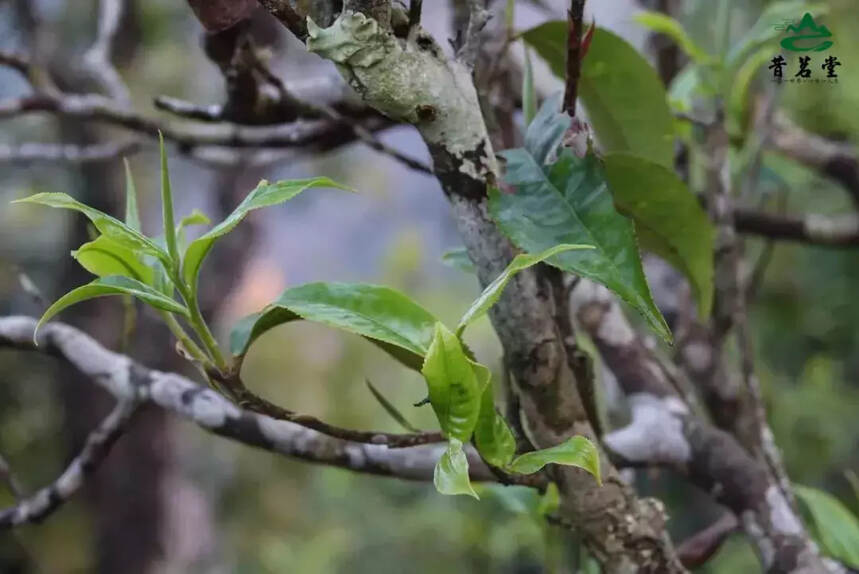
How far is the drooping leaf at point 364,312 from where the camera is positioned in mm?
296

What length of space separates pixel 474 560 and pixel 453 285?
2.79 ft

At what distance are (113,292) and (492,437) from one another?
15 cm

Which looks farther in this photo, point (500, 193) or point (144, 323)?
point (144, 323)

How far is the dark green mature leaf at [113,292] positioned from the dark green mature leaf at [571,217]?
0.13m

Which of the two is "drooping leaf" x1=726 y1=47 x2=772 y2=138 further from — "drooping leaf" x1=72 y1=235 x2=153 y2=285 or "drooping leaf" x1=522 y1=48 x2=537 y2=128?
"drooping leaf" x1=72 y1=235 x2=153 y2=285

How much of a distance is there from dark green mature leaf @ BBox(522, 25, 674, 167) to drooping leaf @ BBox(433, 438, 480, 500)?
249mm

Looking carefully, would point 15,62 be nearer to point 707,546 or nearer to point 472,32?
point 472,32

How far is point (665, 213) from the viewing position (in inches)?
15.3

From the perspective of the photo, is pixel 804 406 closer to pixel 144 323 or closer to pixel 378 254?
pixel 144 323

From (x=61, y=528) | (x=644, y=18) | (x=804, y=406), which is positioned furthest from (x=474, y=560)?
(x=61, y=528)

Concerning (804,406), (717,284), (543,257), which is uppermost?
(543,257)

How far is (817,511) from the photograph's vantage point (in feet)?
1.70

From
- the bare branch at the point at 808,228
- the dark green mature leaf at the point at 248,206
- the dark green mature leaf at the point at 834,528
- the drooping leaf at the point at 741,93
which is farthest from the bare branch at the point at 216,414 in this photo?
the bare branch at the point at 808,228

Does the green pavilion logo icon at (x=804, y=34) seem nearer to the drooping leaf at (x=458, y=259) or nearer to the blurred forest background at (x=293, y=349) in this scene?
the blurred forest background at (x=293, y=349)
